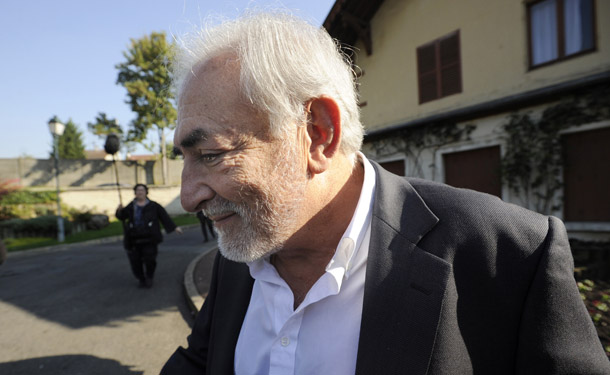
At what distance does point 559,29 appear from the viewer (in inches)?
257

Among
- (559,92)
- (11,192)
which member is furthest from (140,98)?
(559,92)

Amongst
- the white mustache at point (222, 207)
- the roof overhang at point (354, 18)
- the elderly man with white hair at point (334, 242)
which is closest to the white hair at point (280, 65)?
the elderly man with white hair at point (334, 242)

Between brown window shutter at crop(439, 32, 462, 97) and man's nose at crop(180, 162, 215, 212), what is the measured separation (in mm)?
8329

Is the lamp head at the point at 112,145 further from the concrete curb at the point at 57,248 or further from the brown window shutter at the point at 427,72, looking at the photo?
the concrete curb at the point at 57,248

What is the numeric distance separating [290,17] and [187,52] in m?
0.45

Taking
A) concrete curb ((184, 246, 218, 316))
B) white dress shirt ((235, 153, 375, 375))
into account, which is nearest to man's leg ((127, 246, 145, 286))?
Result: concrete curb ((184, 246, 218, 316))

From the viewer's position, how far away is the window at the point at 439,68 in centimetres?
812

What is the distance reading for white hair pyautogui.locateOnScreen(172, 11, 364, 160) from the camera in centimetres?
119

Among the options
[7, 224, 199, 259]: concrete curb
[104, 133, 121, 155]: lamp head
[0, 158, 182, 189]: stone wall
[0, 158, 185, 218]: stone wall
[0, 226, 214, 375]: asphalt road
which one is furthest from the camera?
[0, 158, 182, 189]: stone wall

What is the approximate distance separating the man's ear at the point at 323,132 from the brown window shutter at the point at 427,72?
8.20 m

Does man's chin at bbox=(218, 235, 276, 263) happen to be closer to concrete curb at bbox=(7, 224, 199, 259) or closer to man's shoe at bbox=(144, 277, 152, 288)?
man's shoe at bbox=(144, 277, 152, 288)

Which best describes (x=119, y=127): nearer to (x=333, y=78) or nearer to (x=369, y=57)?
(x=369, y=57)

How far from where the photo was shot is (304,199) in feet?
→ 4.14

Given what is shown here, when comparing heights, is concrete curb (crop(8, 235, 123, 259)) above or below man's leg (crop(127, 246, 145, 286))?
below
